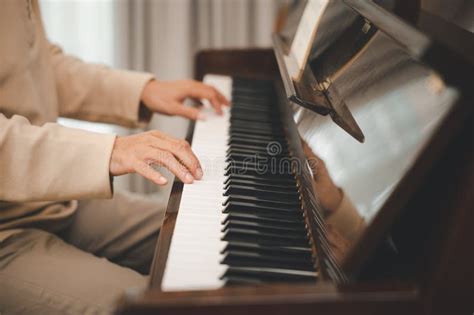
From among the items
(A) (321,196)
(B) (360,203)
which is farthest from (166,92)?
(B) (360,203)

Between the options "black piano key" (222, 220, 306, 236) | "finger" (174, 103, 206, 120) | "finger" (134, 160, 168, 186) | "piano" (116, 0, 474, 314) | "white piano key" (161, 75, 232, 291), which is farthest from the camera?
"finger" (174, 103, 206, 120)

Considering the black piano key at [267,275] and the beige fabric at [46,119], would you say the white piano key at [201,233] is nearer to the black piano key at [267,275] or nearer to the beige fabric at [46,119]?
the black piano key at [267,275]

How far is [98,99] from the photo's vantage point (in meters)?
1.58

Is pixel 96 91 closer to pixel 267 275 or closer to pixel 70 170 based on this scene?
pixel 70 170

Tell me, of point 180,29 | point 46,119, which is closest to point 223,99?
point 46,119

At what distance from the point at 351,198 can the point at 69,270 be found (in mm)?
554

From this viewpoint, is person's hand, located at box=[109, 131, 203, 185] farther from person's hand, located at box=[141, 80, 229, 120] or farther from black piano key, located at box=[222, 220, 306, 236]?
person's hand, located at box=[141, 80, 229, 120]

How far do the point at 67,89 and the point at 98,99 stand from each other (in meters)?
0.08

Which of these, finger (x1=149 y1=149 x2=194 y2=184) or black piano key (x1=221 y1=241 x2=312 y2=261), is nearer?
black piano key (x1=221 y1=241 x2=312 y2=261)

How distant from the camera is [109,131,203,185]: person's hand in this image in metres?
1.01

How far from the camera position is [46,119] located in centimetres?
131

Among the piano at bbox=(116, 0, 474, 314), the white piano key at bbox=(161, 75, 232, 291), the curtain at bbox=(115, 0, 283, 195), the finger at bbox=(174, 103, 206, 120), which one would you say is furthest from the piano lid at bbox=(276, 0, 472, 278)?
the curtain at bbox=(115, 0, 283, 195)

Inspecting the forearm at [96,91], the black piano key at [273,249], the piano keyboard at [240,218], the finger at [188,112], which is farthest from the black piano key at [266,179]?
the forearm at [96,91]

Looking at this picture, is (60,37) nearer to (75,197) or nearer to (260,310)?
(75,197)
